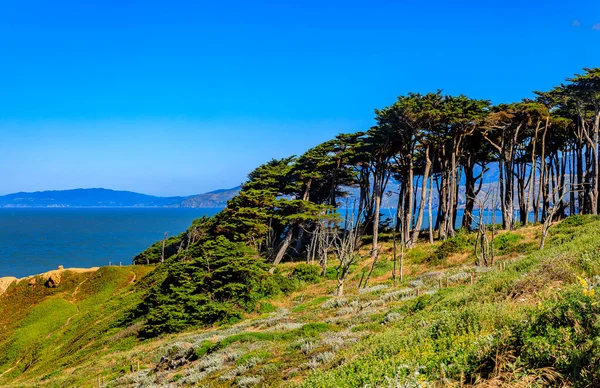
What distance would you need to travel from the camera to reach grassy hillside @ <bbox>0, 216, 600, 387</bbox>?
5.52 meters

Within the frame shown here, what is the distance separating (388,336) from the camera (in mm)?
9453

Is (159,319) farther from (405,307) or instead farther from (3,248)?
(3,248)

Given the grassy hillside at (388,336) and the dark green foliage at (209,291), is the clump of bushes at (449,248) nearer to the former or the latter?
Result: the grassy hillside at (388,336)

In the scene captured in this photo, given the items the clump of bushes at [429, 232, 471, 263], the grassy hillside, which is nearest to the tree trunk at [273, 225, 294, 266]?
the grassy hillside

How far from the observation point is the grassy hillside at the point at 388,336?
5.52 metres

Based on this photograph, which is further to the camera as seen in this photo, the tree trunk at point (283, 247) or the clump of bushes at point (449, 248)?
the tree trunk at point (283, 247)

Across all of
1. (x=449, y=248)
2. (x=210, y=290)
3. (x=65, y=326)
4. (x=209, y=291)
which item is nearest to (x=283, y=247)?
(x=210, y=290)

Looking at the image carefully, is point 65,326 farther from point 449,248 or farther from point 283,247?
point 449,248

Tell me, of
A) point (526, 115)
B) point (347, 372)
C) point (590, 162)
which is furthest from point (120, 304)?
point (590, 162)

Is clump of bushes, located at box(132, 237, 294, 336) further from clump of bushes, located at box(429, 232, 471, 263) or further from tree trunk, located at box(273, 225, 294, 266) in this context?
clump of bushes, located at box(429, 232, 471, 263)

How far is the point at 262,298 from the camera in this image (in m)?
29.4

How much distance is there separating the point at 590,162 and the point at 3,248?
131m

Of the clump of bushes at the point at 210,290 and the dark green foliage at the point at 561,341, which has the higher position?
the dark green foliage at the point at 561,341

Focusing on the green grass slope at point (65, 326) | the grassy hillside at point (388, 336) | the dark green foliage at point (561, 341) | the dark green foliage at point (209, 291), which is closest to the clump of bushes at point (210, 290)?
the dark green foliage at point (209, 291)
